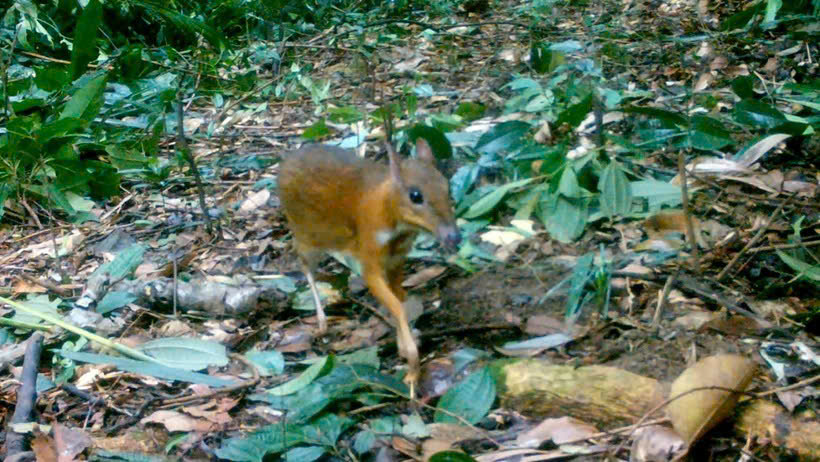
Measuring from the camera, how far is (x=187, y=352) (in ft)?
12.5

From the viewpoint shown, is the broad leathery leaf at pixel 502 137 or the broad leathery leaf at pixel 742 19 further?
the broad leathery leaf at pixel 742 19

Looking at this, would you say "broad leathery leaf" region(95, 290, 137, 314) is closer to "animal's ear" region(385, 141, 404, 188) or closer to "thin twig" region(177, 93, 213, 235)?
"thin twig" region(177, 93, 213, 235)

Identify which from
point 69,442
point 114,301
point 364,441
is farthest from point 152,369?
point 364,441

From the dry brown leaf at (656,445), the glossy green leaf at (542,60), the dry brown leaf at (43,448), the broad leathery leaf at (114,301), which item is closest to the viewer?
the dry brown leaf at (656,445)

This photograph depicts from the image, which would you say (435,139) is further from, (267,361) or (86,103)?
(86,103)

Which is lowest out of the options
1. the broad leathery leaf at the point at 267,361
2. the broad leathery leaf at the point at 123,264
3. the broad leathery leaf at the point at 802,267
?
the broad leathery leaf at the point at 123,264

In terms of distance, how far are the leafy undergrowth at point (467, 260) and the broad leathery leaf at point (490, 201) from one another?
22mm

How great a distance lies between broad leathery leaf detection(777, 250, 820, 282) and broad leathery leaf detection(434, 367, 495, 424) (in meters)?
1.45

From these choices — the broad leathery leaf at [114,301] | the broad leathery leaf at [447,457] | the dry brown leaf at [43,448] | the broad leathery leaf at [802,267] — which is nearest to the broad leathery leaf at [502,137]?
the broad leathery leaf at [802,267]

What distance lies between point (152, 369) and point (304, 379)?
0.66m

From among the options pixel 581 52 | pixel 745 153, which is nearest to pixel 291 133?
pixel 581 52

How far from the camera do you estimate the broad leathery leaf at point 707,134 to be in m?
4.75

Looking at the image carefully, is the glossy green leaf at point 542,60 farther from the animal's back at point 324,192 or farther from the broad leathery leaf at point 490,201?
the animal's back at point 324,192

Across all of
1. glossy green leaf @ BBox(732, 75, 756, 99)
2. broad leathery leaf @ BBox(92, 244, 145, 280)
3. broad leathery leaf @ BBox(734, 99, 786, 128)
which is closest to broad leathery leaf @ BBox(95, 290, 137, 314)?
broad leathery leaf @ BBox(92, 244, 145, 280)
